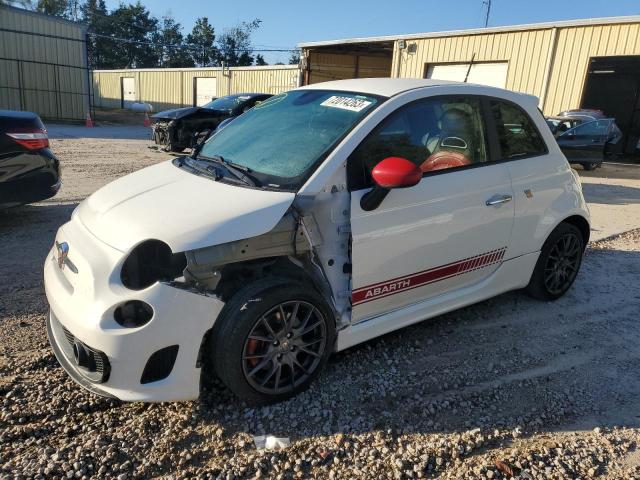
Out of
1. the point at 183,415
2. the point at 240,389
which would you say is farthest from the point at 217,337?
the point at 183,415

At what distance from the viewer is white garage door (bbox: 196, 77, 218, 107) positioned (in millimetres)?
31766

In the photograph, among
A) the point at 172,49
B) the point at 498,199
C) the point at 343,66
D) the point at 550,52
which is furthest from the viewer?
the point at 172,49

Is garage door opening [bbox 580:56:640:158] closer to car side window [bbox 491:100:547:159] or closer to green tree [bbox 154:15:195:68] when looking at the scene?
car side window [bbox 491:100:547:159]

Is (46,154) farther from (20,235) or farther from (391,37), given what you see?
(391,37)

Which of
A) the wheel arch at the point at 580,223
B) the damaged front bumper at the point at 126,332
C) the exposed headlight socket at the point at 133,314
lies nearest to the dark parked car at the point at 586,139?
the wheel arch at the point at 580,223

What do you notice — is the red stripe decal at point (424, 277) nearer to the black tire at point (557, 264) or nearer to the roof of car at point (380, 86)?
the black tire at point (557, 264)

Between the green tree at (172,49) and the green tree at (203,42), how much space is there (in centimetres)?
93

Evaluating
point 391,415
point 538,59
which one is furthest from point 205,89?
point 391,415

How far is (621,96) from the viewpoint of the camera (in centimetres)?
2020

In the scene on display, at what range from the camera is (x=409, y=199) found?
3014mm

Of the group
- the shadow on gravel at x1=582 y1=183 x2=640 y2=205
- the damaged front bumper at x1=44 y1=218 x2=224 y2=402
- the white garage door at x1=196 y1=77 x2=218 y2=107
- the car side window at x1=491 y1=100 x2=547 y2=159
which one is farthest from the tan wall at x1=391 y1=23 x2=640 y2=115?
the white garage door at x1=196 y1=77 x2=218 y2=107

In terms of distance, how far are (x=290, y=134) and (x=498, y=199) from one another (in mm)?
1501

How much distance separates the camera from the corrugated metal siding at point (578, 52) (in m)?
13.9

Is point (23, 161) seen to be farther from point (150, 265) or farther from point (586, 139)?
point (586, 139)
